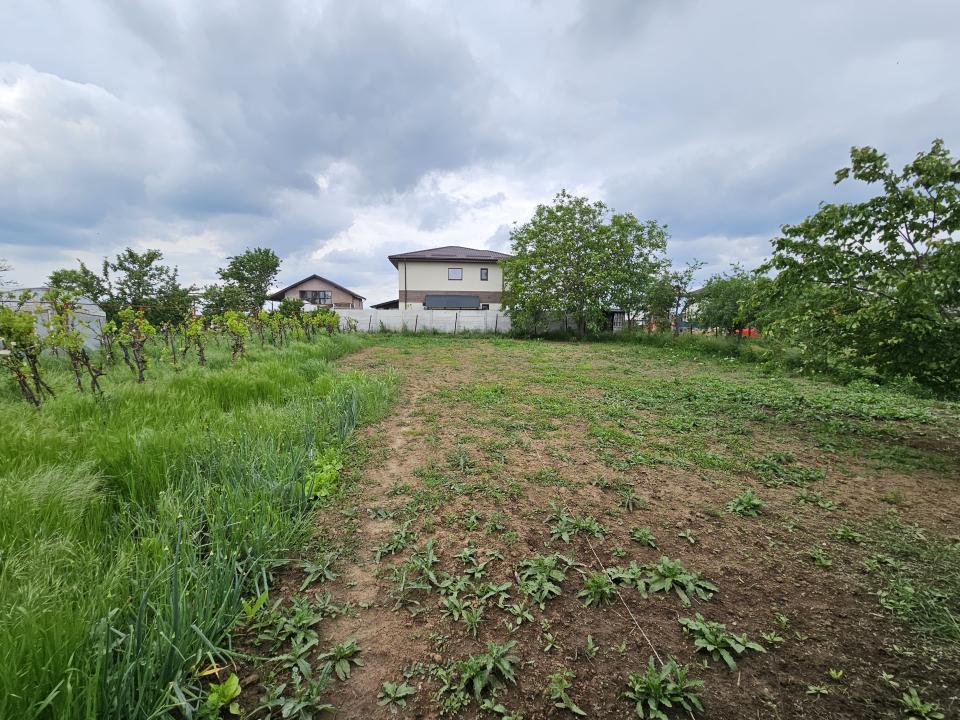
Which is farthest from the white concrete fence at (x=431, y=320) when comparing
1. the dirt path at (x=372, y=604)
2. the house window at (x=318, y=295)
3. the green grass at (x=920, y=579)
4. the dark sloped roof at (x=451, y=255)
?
the green grass at (x=920, y=579)

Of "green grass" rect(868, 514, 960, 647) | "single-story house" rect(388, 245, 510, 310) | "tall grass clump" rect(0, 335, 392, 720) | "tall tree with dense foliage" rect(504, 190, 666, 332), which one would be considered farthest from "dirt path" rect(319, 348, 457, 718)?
"single-story house" rect(388, 245, 510, 310)

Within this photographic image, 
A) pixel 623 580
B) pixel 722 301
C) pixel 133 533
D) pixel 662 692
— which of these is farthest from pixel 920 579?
pixel 722 301

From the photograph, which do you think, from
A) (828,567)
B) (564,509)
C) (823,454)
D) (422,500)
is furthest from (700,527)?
(823,454)

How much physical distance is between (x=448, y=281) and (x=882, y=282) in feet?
76.1

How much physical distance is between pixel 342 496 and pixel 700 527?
2386 millimetres

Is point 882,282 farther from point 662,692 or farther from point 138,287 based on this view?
point 138,287

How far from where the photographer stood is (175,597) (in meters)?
1.42

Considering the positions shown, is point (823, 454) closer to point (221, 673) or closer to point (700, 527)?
point (700, 527)

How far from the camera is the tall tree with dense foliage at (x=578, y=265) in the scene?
55.8 ft

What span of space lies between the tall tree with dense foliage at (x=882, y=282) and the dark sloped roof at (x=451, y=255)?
73.1 feet

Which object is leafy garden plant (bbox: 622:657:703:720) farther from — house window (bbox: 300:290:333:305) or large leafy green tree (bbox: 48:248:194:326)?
house window (bbox: 300:290:333:305)

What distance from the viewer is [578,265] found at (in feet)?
57.8

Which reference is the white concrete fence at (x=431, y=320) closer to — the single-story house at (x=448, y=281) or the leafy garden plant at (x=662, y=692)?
the single-story house at (x=448, y=281)

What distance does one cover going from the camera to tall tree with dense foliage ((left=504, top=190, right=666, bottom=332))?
670 inches
